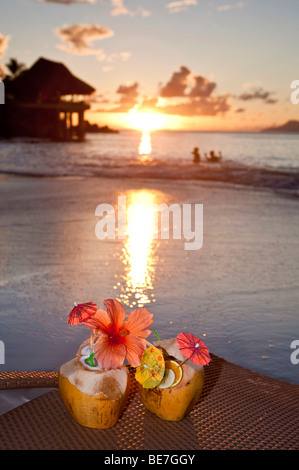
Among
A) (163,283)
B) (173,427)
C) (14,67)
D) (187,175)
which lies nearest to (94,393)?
(173,427)

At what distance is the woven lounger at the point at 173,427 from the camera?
4.17 ft

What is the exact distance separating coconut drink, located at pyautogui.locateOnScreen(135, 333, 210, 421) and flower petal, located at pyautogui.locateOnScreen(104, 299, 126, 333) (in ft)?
0.34

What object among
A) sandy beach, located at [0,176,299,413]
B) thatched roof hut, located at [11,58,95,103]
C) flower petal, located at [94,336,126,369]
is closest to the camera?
flower petal, located at [94,336,126,369]

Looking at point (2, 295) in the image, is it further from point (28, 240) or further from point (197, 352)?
point (197, 352)

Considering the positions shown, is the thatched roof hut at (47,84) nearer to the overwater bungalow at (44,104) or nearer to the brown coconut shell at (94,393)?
the overwater bungalow at (44,104)

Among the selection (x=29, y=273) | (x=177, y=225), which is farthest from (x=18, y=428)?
(x=177, y=225)

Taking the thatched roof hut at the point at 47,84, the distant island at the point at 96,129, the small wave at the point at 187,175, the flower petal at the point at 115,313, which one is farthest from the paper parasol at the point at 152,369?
the distant island at the point at 96,129

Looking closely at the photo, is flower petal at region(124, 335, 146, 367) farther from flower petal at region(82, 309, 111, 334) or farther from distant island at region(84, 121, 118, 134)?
→ distant island at region(84, 121, 118, 134)

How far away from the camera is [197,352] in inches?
49.0

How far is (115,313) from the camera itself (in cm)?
125

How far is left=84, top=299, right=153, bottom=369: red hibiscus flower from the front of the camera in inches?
47.1

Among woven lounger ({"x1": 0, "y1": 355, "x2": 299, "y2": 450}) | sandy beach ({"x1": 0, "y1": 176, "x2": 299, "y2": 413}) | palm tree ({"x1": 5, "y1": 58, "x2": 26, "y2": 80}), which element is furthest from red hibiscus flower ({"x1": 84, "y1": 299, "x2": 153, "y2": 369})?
palm tree ({"x1": 5, "y1": 58, "x2": 26, "y2": 80})

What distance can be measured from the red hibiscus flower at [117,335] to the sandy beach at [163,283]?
1.08 m

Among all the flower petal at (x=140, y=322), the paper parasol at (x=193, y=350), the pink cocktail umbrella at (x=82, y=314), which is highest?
the pink cocktail umbrella at (x=82, y=314)
